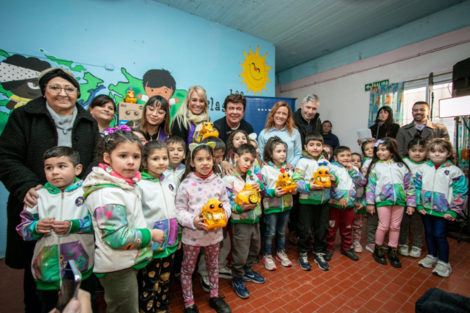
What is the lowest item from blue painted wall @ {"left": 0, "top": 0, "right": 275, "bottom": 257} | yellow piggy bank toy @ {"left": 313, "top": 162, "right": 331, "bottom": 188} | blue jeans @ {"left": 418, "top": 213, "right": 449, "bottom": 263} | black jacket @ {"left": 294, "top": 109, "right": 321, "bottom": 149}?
blue jeans @ {"left": 418, "top": 213, "right": 449, "bottom": 263}

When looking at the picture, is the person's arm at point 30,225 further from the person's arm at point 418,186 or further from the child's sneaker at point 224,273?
the person's arm at point 418,186

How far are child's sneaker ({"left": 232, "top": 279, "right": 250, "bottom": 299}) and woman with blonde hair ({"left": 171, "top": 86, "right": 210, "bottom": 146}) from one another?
1.55 metres

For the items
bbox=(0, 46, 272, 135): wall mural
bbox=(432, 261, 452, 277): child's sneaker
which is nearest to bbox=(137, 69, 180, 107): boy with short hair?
bbox=(0, 46, 272, 135): wall mural

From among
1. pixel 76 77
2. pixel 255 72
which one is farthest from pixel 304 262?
pixel 255 72

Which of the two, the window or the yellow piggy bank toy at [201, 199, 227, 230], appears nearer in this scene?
the yellow piggy bank toy at [201, 199, 227, 230]

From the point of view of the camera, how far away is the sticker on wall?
16.6 feet

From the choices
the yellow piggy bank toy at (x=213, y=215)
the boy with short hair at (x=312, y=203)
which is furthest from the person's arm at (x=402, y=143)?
the yellow piggy bank toy at (x=213, y=215)

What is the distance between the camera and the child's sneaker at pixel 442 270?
2355 millimetres

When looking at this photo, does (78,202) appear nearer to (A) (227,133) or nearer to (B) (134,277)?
(B) (134,277)

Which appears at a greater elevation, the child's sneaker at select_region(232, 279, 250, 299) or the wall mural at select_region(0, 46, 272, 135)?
the wall mural at select_region(0, 46, 272, 135)

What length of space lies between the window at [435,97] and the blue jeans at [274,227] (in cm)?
400

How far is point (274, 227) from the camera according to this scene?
97.3 inches

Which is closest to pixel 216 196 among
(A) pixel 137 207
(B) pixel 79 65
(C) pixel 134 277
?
(A) pixel 137 207

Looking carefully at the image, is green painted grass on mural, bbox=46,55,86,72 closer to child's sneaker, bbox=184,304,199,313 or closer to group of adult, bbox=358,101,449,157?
child's sneaker, bbox=184,304,199,313
